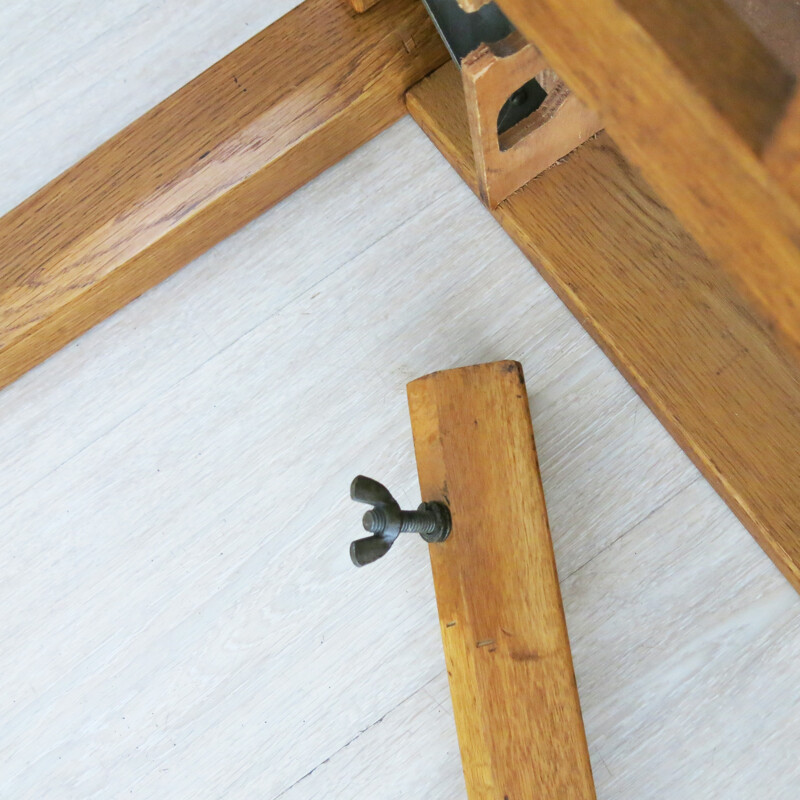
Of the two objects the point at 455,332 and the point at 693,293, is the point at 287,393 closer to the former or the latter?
the point at 455,332

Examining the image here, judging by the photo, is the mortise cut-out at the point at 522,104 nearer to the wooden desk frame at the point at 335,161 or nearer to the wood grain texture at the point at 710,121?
the wooden desk frame at the point at 335,161

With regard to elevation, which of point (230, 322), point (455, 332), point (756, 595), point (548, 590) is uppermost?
point (230, 322)

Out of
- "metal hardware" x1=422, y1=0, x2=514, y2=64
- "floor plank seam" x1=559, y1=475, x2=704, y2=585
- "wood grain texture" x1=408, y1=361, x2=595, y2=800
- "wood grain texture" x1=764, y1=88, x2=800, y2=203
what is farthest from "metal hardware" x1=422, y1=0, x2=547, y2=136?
"wood grain texture" x1=764, y1=88, x2=800, y2=203

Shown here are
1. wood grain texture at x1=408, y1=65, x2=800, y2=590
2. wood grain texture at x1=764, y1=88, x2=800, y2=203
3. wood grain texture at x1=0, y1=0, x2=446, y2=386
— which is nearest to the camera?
wood grain texture at x1=764, y1=88, x2=800, y2=203

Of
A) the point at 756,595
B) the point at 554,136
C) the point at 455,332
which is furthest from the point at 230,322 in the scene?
the point at 756,595

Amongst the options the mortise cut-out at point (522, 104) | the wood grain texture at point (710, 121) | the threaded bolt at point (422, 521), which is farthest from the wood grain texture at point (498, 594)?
the wood grain texture at point (710, 121)

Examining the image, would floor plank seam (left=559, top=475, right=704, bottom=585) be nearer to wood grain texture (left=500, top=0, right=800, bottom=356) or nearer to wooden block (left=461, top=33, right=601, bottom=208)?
wooden block (left=461, top=33, right=601, bottom=208)
